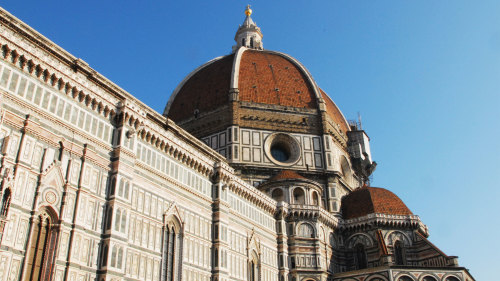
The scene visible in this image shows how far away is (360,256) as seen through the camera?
43188 mm

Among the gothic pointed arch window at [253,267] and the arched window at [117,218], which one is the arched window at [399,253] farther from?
the arched window at [117,218]

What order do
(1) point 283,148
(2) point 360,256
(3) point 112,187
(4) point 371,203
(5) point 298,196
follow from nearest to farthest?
Answer: (3) point 112,187 < (5) point 298,196 < (2) point 360,256 < (4) point 371,203 < (1) point 283,148

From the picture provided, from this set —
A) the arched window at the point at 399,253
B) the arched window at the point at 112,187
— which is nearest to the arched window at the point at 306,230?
the arched window at the point at 399,253

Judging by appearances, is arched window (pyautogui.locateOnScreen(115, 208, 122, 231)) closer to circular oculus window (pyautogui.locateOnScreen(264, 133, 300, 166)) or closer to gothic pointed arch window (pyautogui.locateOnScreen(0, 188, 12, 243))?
gothic pointed arch window (pyautogui.locateOnScreen(0, 188, 12, 243))

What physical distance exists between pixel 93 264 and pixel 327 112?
120 feet

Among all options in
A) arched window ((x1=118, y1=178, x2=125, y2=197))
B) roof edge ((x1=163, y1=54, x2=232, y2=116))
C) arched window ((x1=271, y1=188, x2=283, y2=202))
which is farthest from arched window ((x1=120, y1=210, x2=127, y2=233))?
roof edge ((x1=163, y1=54, x2=232, y2=116))

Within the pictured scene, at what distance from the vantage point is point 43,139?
20.7 m

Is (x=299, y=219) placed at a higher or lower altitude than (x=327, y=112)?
lower

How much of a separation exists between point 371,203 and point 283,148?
34.5ft

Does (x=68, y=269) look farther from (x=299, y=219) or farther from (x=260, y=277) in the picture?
(x=299, y=219)

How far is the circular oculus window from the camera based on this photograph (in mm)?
47531

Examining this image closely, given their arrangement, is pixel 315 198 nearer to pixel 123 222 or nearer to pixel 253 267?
pixel 253 267

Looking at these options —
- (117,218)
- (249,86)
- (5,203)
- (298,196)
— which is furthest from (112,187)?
(249,86)

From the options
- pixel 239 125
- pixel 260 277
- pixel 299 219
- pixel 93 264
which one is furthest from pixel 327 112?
pixel 93 264
